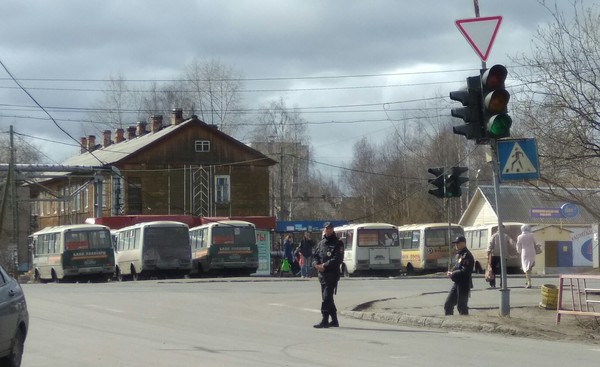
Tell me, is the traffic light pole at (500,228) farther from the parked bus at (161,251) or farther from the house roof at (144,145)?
the house roof at (144,145)

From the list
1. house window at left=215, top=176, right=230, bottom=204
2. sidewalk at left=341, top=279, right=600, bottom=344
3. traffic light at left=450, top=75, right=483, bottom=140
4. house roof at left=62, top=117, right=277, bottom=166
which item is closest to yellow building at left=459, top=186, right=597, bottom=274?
house roof at left=62, top=117, right=277, bottom=166

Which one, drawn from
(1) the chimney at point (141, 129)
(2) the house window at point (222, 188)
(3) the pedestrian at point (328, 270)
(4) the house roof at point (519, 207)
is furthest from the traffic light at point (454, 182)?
(1) the chimney at point (141, 129)

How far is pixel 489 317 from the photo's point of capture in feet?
53.9

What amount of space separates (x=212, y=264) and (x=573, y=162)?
29.2 meters

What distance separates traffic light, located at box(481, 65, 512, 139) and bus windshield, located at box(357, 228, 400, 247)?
29905mm

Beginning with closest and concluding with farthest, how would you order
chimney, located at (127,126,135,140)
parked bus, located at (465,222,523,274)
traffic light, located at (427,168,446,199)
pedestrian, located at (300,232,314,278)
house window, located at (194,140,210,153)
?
traffic light, located at (427,168,446,199), pedestrian, located at (300,232,314,278), parked bus, located at (465,222,523,274), house window, located at (194,140,210,153), chimney, located at (127,126,135,140)

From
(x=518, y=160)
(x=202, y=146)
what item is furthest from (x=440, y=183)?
(x=202, y=146)

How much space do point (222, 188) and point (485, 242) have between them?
2568 cm

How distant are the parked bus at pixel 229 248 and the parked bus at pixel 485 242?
1222cm

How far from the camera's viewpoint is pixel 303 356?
12477 millimetres

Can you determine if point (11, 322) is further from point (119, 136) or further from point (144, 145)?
point (119, 136)

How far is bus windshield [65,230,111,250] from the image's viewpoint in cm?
4397

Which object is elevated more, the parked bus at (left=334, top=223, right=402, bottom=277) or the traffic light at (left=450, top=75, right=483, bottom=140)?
the traffic light at (left=450, top=75, right=483, bottom=140)

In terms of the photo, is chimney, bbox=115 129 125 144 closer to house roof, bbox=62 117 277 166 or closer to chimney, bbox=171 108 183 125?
house roof, bbox=62 117 277 166
